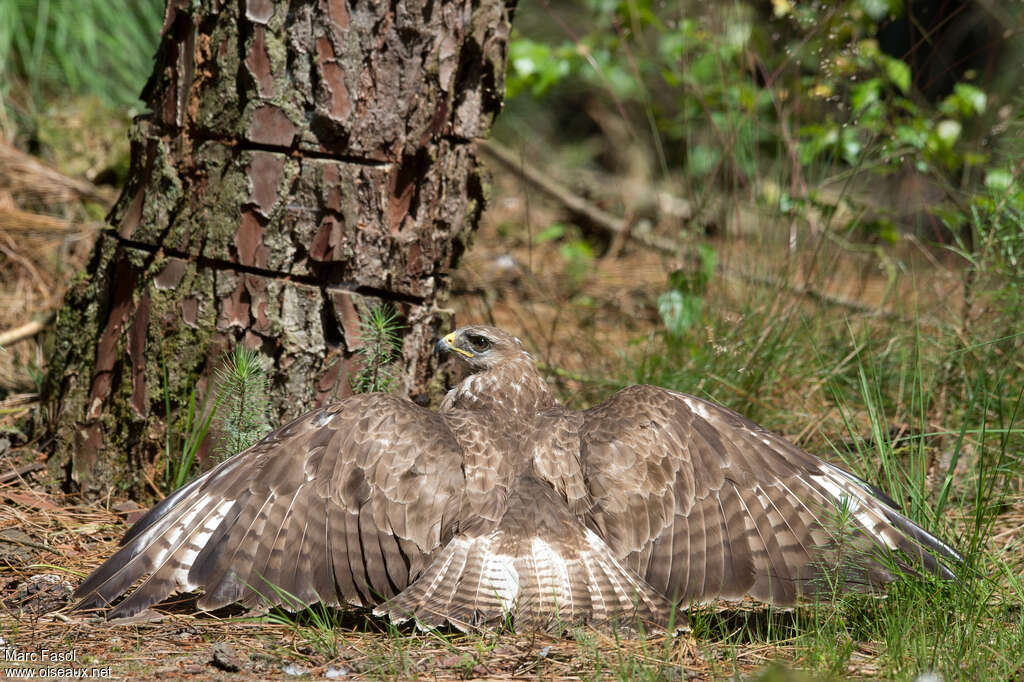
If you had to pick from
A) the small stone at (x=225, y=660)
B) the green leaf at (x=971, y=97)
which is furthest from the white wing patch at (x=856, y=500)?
the green leaf at (x=971, y=97)

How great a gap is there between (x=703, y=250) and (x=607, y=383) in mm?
881

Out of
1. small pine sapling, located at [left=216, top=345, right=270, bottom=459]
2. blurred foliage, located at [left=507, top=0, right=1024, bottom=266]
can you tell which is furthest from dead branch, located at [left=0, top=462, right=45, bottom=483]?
blurred foliage, located at [left=507, top=0, right=1024, bottom=266]

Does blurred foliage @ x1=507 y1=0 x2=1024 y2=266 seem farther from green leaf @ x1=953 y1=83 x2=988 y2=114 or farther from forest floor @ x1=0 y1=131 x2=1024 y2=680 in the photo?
forest floor @ x1=0 y1=131 x2=1024 y2=680

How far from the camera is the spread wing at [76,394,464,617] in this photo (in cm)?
333

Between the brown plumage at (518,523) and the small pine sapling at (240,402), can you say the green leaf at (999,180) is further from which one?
the small pine sapling at (240,402)

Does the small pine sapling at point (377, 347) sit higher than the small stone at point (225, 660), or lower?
higher

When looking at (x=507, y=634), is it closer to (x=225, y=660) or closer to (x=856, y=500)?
(x=225, y=660)

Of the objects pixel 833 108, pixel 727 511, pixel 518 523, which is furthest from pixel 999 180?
pixel 518 523

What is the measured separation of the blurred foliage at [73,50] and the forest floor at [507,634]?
1536mm

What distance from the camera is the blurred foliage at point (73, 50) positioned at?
7281mm

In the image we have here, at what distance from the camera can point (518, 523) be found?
343cm

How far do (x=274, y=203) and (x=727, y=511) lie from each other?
2111mm

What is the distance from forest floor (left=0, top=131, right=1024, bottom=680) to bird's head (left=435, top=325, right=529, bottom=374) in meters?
0.95

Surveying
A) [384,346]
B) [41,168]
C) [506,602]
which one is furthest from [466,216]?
[41,168]
